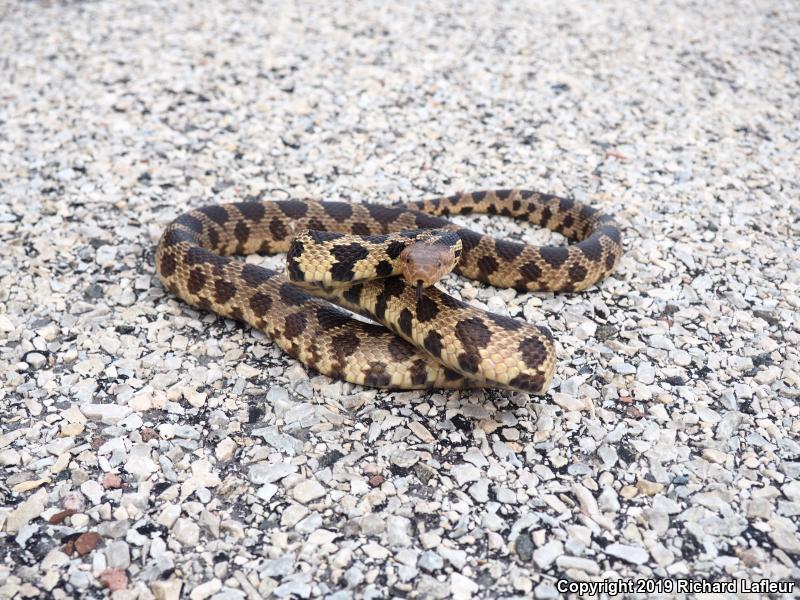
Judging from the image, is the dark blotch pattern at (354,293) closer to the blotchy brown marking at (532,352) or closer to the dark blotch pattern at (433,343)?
the dark blotch pattern at (433,343)

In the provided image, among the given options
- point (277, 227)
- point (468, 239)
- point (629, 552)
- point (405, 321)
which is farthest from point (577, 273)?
point (629, 552)

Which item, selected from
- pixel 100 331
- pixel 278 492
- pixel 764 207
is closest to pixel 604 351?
pixel 278 492

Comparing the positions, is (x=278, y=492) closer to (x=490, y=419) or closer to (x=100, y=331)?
(x=490, y=419)

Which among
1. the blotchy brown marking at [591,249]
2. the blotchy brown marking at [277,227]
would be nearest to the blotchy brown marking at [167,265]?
the blotchy brown marking at [277,227]

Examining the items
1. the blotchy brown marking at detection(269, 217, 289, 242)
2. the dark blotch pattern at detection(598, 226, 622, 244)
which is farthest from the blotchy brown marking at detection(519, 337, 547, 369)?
the blotchy brown marking at detection(269, 217, 289, 242)

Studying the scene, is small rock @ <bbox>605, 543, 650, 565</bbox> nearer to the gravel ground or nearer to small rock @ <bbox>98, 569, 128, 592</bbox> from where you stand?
the gravel ground

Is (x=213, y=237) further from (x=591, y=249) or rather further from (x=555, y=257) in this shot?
(x=591, y=249)
